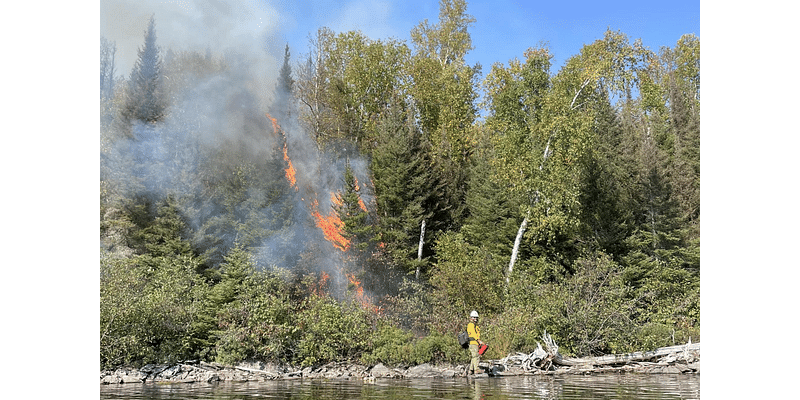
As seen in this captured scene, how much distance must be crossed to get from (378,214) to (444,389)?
78.2 ft

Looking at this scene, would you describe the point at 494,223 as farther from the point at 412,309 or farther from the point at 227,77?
the point at 227,77

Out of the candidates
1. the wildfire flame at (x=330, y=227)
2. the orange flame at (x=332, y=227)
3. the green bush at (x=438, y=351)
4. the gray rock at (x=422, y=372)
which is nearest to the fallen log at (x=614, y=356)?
the green bush at (x=438, y=351)

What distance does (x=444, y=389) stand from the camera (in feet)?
62.8

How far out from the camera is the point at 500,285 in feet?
109

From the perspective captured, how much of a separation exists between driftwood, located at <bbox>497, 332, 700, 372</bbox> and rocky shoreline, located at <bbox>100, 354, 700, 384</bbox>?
141 mm

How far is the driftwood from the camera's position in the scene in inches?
1002

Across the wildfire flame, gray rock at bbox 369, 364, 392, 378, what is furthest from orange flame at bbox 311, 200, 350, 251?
gray rock at bbox 369, 364, 392, 378

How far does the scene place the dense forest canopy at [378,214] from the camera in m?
27.8

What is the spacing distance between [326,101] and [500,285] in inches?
959

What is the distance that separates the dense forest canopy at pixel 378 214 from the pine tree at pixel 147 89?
0.41ft

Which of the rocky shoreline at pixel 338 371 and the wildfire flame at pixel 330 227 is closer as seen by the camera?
the rocky shoreline at pixel 338 371

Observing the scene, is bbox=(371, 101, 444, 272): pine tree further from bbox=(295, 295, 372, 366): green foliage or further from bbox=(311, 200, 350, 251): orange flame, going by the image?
bbox=(295, 295, 372, 366): green foliage

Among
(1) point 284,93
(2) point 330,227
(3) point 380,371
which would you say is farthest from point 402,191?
(3) point 380,371

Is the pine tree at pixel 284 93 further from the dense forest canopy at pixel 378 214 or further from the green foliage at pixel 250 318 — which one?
the green foliage at pixel 250 318
